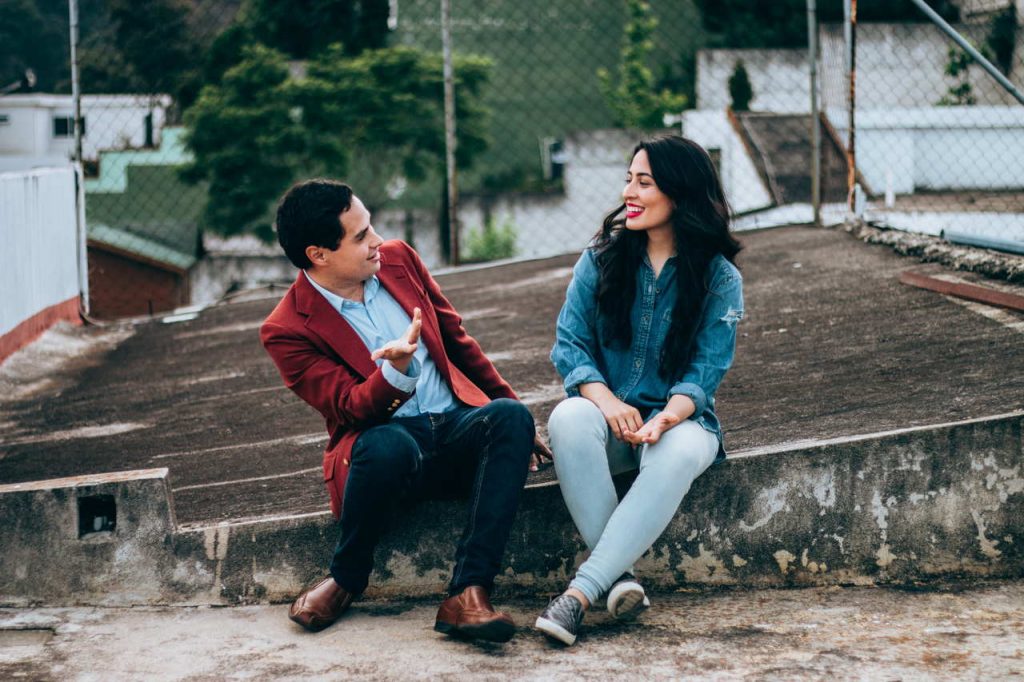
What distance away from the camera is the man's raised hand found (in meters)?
2.63

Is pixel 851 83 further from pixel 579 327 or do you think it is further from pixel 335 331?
pixel 335 331

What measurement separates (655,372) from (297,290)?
934 millimetres

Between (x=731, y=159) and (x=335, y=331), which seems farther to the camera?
(x=731, y=159)

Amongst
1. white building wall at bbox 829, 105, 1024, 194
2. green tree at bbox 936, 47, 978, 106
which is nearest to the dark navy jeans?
white building wall at bbox 829, 105, 1024, 194

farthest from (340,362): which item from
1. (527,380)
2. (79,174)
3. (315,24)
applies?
(315,24)

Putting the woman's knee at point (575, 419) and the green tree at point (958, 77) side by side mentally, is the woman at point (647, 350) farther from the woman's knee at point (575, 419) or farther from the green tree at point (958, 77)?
the green tree at point (958, 77)

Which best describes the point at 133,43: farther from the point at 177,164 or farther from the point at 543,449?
the point at 543,449

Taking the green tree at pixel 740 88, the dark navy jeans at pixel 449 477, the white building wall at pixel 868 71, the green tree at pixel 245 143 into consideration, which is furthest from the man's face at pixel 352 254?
the green tree at pixel 740 88

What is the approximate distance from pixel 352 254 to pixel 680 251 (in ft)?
2.75

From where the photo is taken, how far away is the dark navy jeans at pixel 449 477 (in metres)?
2.68

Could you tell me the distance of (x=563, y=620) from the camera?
2.55 meters

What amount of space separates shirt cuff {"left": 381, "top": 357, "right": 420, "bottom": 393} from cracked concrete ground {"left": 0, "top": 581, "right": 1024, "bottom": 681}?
1.91 feet

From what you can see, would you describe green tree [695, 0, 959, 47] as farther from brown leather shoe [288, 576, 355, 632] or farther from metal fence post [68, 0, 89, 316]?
brown leather shoe [288, 576, 355, 632]

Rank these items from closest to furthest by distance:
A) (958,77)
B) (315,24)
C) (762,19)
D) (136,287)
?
1. (958,77)
2. (136,287)
3. (315,24)
4. (762,19)
